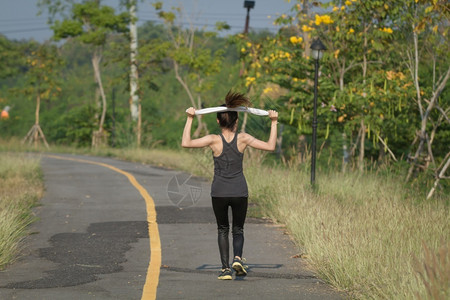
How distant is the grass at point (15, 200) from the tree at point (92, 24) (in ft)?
70.6

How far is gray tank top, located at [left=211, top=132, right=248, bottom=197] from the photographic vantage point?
802 centimetres

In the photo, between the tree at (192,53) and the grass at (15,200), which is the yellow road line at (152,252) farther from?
the tree at (192,53)

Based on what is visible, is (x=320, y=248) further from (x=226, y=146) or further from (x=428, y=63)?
(x=428, y=63)

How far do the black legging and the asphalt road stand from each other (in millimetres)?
319

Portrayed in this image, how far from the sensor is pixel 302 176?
16.7 metres

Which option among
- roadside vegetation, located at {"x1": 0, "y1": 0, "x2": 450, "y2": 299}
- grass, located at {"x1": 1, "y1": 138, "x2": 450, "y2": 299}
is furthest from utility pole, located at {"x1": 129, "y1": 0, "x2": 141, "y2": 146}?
grass, located at {"x1": 1, "y1": 138, "x2": 450, "y2": 299}

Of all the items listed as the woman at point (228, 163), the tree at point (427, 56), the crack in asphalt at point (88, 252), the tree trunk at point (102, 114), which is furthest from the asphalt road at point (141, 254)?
the tree trunk at point (102, 114)

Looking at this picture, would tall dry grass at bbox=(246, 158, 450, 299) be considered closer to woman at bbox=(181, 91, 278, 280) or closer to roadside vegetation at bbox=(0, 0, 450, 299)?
roadside vegetation at bbox=(0, 0, 450, 299)

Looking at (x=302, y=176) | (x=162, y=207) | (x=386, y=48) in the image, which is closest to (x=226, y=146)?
(x=162, y=207)

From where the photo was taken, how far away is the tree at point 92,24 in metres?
44.5

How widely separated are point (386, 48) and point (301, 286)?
12789 millimetres

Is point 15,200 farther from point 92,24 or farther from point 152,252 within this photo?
point 92,24

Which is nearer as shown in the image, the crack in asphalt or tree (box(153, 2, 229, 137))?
the crack in asphalt

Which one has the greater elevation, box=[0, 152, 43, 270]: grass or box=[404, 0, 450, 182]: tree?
box=[404, 0, 450, 182]: tree
